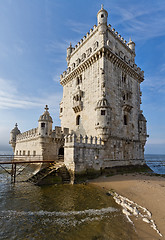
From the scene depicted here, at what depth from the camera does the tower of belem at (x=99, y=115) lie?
657 inches

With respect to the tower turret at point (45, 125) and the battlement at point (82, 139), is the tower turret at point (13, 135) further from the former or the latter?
the battlement at point (82, 139)

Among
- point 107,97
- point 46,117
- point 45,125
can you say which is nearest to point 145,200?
point 107,97

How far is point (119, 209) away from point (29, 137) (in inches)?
860

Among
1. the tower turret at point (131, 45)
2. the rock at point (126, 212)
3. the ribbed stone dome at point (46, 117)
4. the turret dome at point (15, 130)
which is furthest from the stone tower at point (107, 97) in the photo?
the turret dome at point (15, 130)

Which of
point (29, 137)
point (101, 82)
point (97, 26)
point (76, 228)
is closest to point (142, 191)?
point (76, 228)

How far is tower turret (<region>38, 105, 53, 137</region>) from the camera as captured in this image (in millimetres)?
20453

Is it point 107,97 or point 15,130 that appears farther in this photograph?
point 15,130

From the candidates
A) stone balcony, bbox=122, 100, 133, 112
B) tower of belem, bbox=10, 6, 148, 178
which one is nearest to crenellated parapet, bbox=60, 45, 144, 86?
tower of belem, bbox=10, 6, 148, 178

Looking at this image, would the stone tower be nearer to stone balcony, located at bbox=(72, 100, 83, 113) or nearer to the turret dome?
stone balcony, located at bbox=(72, 100, 83, 113)

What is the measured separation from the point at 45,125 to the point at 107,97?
9.96m

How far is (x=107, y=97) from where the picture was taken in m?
19.2

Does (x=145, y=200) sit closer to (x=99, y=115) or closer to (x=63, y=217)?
(x=63, y=217)

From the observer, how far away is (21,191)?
39.4 feet

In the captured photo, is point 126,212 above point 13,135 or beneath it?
beneath
